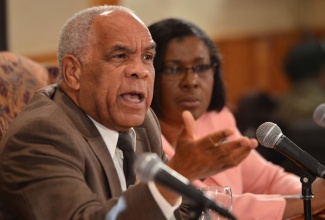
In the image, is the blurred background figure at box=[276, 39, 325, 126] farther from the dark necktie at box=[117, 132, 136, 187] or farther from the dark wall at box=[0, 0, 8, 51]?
the dark necktie at box=[117, 132, 136, 187]

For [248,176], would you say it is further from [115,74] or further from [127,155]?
[115,74]

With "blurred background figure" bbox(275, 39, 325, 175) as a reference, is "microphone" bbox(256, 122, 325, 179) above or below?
above

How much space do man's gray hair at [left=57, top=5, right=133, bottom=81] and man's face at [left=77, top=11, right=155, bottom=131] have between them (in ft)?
0.07

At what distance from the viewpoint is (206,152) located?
1.76 meters

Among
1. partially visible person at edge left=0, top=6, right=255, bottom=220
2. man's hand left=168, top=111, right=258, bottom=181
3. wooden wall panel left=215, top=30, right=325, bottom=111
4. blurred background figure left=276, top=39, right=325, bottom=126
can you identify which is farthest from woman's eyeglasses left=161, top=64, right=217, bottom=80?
wooden wall panel left=215, top=30, right=325, bottom=111

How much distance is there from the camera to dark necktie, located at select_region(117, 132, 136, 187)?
2.24 metres

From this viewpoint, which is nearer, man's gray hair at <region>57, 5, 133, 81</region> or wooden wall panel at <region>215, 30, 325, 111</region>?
man's gray hair at <region>57, 5, 133, 81</region>

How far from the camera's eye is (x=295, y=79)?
19.4 ft

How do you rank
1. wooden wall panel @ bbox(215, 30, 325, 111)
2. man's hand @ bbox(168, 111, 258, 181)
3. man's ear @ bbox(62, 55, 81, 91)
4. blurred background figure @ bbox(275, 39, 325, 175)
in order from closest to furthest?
man's hand @ bbox(168, 111, 258, 181)
man's ear @ bbox(62, 55, 81, 91)
blurred background figure @ bbox(275, 39, 325, 175)
wooden wall panel @ bbox(215, 30, 325, 111)

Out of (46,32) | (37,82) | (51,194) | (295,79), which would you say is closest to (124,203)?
(51,194)

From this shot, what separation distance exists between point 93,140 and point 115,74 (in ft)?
0.70

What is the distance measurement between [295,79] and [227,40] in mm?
2281

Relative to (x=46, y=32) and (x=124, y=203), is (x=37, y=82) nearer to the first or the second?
(x=124, y=203)

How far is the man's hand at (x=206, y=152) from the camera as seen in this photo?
1734 mm
